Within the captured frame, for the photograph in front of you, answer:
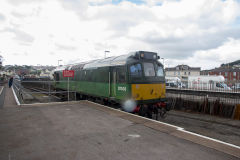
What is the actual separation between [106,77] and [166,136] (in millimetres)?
5532

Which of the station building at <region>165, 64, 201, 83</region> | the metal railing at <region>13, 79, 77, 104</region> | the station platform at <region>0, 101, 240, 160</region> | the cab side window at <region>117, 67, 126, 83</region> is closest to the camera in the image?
the station platform at <region>0, 101, 240, 160</region>

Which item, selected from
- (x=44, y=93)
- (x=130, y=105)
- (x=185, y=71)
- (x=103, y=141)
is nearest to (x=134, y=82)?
(x=130, y=105)

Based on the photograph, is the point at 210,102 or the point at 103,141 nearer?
the point at 103,141

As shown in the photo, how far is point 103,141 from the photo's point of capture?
4.65 metres

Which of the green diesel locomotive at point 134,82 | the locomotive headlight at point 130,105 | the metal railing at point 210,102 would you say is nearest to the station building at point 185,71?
the metal railing at point 210,102

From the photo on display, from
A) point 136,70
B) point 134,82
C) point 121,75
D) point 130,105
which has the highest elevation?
point 136,70

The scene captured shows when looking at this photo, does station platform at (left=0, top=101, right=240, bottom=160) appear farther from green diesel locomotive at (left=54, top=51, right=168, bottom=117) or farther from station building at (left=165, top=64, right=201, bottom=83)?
station building at (left=165, top=64, right=201, bottom=83)

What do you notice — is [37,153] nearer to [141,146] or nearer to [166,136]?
[141,146]

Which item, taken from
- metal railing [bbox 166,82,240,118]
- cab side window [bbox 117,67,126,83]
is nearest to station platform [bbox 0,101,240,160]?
cab side window [bbox 117,67,126,83]

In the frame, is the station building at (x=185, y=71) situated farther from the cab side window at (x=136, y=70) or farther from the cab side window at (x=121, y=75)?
the cab side window at (x=121, y=75)

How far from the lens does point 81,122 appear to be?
21.4ft

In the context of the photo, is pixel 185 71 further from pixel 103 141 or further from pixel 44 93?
pixel 103 141

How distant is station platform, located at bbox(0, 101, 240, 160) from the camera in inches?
152

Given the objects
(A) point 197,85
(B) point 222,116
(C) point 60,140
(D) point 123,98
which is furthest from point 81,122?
(A) point 197,85
